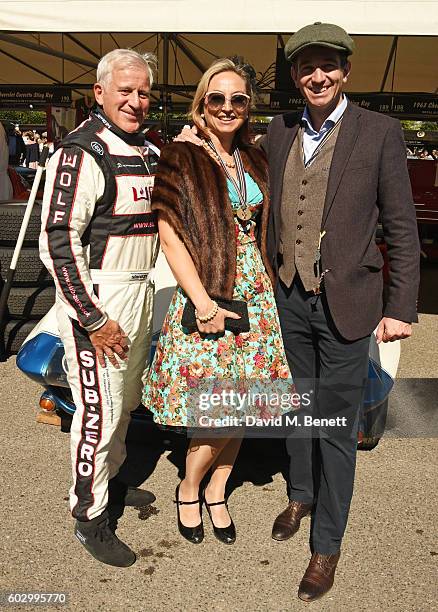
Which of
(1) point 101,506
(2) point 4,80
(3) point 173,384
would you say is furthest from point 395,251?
(2) point 4,80

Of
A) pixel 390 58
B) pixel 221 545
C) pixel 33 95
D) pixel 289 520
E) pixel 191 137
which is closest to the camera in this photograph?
pixel 191 137

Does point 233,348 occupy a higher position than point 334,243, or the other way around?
point 334,243

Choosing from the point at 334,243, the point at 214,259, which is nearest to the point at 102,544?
the point at 214,259

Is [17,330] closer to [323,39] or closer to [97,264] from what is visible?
[97,264]

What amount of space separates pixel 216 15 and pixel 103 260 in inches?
109

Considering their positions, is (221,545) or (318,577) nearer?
(318,577)

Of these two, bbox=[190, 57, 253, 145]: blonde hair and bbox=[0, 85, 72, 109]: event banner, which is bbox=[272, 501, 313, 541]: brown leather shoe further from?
bbox=[0, 85, 72, 109]: event banner

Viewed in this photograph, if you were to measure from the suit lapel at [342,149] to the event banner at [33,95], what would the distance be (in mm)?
10180

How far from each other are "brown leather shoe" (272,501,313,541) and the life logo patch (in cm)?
168

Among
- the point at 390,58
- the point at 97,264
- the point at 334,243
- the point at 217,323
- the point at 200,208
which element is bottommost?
the point at 217,323

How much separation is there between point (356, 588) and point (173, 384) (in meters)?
1.02

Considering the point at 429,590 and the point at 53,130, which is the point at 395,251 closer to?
the point at 429,590

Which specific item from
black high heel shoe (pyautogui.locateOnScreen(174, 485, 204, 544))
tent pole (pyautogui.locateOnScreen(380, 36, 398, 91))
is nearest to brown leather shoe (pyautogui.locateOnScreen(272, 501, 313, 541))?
black high heel shoe (pyautogui.locateOnScreen(174, 485, 204, 544))

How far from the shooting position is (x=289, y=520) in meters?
2.65
